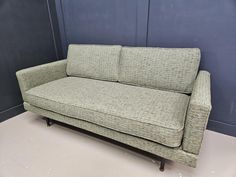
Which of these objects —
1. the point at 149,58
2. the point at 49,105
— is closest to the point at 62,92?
the point at 49,105

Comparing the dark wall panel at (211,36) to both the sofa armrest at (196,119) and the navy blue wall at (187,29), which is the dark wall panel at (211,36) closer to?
the navy blue wall at (187,29)

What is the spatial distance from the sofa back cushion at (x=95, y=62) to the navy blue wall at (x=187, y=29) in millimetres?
225

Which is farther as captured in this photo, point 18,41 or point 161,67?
point 18,41

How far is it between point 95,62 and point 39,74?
1.97ft

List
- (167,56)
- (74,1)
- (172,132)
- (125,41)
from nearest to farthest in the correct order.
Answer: (172,132) < (167,56) < (125,41) < (74,1)

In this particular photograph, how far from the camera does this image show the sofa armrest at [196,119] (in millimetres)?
904

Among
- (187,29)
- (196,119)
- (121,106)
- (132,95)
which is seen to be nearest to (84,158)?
(121,106)

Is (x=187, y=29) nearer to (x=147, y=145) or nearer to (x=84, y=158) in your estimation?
(x=147, y=145)

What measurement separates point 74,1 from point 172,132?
6.05 ft

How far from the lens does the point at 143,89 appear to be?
5.03 feet

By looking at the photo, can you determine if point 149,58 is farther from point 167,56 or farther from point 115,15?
point 115,15

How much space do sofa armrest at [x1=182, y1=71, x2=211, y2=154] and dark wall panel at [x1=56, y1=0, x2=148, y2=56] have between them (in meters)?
0.95

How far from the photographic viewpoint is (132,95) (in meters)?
1.42

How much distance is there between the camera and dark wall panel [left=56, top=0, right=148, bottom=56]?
1.69 metres
